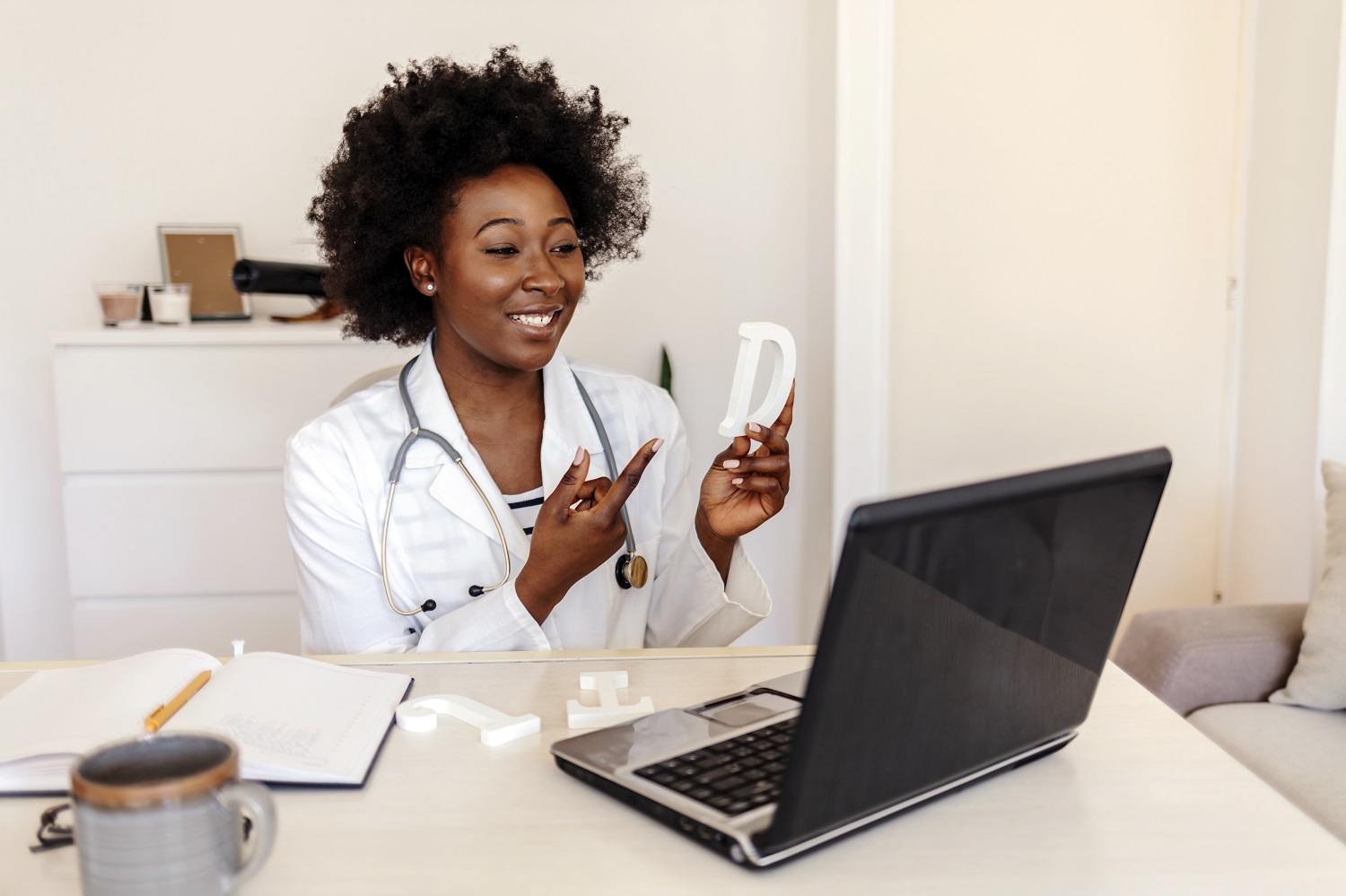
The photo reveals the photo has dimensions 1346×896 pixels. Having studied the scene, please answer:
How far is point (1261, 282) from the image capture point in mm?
2631

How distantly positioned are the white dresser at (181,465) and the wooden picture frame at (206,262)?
176 mm

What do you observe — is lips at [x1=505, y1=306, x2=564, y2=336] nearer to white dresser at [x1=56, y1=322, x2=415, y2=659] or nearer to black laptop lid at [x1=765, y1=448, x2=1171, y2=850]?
black laptop lid at [x1=765, y1=448, x2=1171, y2=850]

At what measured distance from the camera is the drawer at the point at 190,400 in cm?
279

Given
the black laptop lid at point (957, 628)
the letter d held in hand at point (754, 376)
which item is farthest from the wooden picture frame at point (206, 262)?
the black laptop lid at point (957, 628)

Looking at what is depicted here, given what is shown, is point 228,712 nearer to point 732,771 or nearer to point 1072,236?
point 732,771

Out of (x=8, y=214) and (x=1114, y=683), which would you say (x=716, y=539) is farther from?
(x=8, y=214)

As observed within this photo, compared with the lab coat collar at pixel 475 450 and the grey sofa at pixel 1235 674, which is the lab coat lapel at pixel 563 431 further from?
the grey sofa at pixel 1235 674

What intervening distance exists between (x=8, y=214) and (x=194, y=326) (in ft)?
2.21

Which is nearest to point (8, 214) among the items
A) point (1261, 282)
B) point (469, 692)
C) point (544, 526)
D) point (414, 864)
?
point (544, 526)

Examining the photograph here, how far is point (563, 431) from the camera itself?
1.82 metres

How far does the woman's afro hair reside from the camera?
5.82 feet

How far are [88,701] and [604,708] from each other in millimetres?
479

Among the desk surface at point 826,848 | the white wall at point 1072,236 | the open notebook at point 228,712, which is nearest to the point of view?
the desk surface at point 826,848

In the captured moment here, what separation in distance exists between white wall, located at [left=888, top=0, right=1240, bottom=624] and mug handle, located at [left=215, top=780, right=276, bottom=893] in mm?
2389
